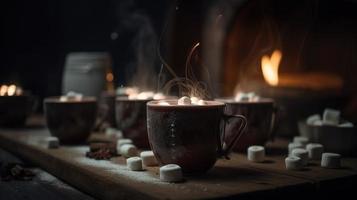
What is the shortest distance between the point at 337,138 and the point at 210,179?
0.61m

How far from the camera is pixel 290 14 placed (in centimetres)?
240

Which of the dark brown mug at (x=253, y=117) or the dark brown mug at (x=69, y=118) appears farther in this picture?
the dark brown mug at (x=69, y=118)

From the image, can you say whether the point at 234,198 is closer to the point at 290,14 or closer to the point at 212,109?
the point at 212,109

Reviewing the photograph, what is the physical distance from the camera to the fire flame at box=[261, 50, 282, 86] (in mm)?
2213

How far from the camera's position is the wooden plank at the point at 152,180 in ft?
3.72

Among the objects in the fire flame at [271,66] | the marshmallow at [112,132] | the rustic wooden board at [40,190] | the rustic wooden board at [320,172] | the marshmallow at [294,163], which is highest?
the fire flame at [271,66]

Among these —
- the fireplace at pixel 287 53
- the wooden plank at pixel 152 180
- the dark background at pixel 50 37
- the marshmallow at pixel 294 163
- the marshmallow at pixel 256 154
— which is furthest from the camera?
the dark background at pixel 50 37

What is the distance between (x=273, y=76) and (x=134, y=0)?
132 cm

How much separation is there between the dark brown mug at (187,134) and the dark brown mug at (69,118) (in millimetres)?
667

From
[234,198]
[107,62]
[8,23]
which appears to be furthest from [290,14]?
[8,23]

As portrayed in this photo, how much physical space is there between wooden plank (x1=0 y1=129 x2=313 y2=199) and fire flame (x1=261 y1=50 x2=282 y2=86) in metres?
0.76

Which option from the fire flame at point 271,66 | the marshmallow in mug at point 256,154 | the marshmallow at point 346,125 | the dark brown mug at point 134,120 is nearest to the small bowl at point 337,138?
the marshmallow at point 346,125

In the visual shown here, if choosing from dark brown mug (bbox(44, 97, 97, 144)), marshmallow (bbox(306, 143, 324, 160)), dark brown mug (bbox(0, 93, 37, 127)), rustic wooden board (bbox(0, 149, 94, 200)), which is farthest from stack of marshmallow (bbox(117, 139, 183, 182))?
dark brown mug (bbox(0, 93, 37, 127))

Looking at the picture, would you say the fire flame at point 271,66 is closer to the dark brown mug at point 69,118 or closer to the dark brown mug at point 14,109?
the dark brown mug at point 69,118
